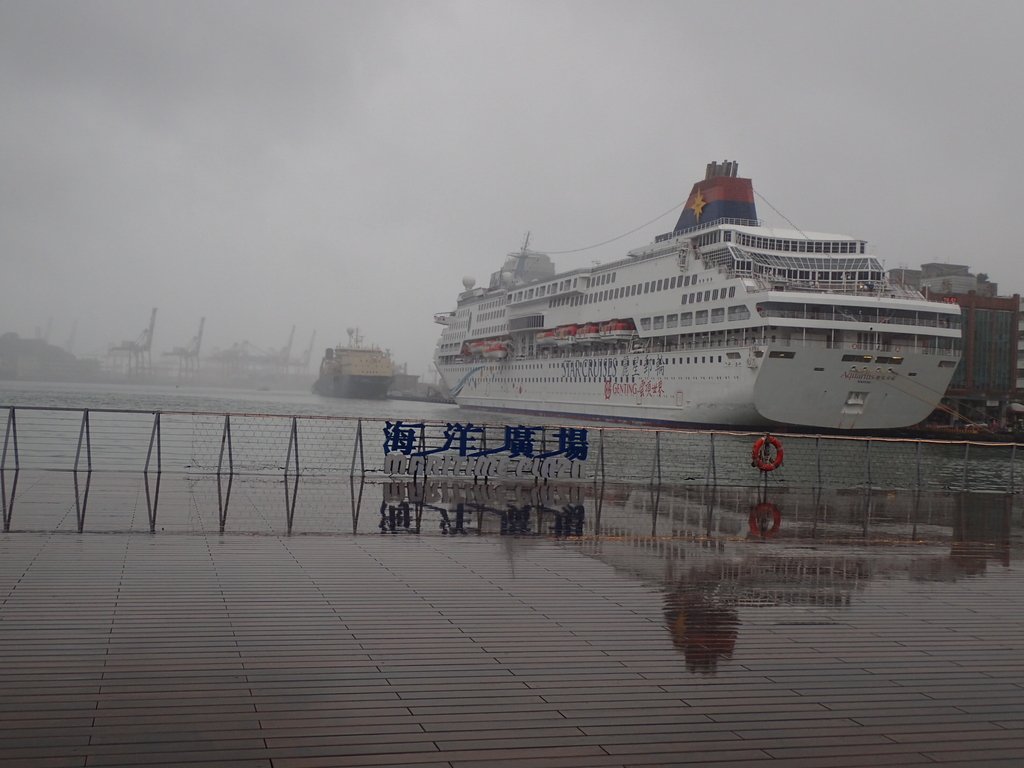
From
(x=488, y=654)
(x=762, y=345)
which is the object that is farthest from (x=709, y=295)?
(x=488, y=654)

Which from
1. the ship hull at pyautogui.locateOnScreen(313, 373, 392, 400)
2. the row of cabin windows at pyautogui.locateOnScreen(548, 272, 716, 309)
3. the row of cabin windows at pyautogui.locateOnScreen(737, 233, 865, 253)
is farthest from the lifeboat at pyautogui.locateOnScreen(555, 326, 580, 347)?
the ship hull at pyautogui.locateOnScreen(313, 373, 392, 400)

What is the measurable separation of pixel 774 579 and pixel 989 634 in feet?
6.24

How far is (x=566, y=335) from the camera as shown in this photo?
60438mm

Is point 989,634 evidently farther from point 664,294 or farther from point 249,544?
point 664,294

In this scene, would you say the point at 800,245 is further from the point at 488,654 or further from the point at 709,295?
the point at 488,654

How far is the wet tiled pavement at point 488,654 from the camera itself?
4.08 meters

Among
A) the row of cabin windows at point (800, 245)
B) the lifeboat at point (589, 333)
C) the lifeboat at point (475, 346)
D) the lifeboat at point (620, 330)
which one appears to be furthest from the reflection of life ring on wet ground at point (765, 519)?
the lifeboat at point (475, 346)

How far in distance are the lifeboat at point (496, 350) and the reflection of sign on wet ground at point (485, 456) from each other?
56207mm

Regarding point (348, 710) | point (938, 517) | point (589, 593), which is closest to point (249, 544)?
point (589, 593)

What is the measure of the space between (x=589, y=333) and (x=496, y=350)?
54.3ft

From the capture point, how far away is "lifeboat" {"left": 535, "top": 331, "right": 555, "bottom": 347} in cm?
6319

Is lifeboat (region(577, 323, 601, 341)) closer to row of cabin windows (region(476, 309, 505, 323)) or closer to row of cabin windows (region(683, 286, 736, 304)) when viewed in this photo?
row of cabin windows (region(683, 286, 736, 304))

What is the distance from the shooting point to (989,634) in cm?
644

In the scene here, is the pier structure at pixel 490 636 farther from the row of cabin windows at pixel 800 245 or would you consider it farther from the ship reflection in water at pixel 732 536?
the row of cabin windows at pixel 800 245
